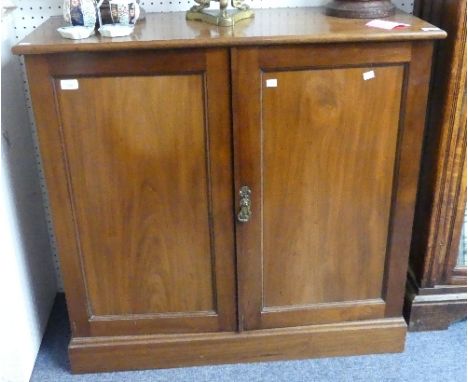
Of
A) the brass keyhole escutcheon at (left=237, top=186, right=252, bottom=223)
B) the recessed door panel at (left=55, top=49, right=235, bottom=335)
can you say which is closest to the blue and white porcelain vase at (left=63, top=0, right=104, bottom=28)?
the recessed door panel at (left=55, top=49, right=235, bottom=335)

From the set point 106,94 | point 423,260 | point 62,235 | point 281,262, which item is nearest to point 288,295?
point 281,262

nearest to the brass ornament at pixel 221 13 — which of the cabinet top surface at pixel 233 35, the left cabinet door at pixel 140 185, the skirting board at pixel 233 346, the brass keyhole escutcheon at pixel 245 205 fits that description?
the cabinet top surface at pixel 233 35

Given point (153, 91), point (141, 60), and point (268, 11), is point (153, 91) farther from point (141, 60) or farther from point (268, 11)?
point (268, 11)

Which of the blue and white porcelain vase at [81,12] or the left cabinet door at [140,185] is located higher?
the blue and white porcelain vase at [81,12]

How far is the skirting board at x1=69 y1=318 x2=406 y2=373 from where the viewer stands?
5.79 feet

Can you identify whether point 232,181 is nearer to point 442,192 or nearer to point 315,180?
point 315,180

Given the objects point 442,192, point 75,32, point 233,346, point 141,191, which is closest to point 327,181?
point 442,192

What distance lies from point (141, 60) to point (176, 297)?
2.49ft

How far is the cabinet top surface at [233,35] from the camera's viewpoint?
1.34m

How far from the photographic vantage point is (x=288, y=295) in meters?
1.74

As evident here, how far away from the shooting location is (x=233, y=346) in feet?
5.87

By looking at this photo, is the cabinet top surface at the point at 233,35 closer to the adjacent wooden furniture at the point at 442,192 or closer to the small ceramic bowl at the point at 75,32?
the small ceramic bowl at the point at 75,32

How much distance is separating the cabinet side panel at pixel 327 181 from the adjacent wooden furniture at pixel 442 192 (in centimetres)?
20

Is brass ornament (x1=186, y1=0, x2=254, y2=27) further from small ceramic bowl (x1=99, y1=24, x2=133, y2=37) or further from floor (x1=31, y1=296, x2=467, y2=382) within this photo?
floor (x1=31, y1=296, x2=467, y2=382)
